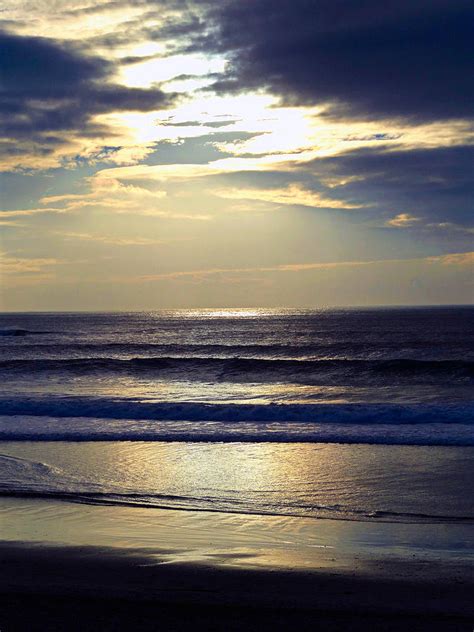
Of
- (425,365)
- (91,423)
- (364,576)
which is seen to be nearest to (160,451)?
(91,423)

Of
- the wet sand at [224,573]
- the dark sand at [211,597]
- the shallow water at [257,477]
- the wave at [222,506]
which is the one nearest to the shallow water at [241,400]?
the shallow water at [257,477]

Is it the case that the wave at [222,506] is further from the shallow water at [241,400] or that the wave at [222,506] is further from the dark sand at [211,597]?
the shallow water at [241,400]

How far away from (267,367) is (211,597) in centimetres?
3425

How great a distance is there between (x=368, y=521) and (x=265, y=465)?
4.13m

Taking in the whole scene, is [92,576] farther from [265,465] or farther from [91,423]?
[91,423]

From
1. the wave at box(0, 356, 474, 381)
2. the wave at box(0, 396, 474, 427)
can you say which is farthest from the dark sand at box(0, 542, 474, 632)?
the wave at box(0, 356, 474, 381)

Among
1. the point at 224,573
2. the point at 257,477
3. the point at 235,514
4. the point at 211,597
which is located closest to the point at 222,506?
the point at 235,514

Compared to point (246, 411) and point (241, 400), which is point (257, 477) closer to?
point (246, 411)

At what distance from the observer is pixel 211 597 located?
5973 mm

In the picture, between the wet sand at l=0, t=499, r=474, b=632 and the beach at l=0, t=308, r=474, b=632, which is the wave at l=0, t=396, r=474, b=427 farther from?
the wet sand at l=0, t=499, r=474, b=632

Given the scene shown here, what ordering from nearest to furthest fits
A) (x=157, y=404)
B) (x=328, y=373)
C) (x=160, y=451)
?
(x=160, y=451), (x=157, y=404), (x=328, y=373)

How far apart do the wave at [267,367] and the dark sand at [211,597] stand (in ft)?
91.6

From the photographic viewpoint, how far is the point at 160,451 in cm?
1480

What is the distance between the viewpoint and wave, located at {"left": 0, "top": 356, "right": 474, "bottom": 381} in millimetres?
35469
